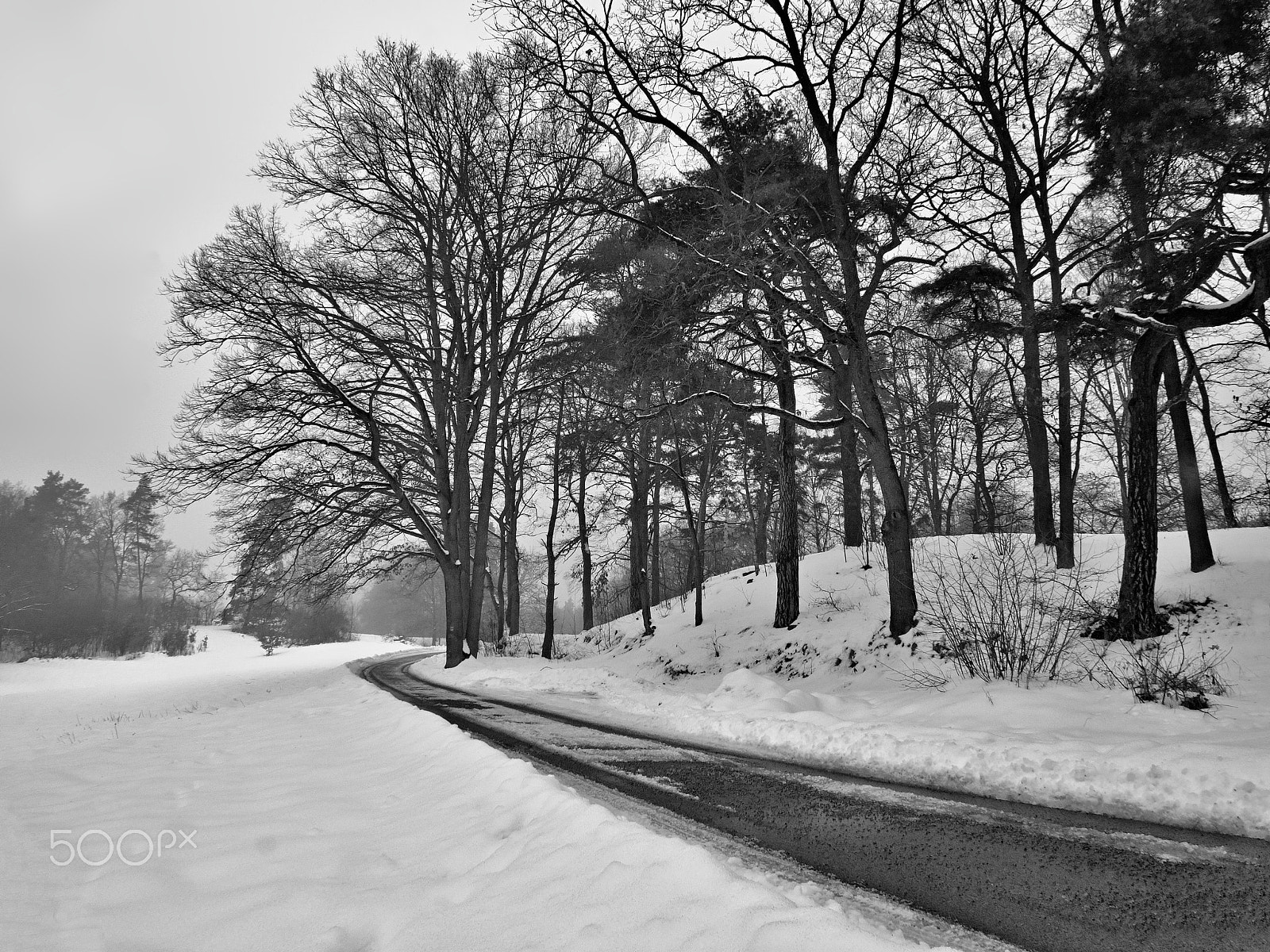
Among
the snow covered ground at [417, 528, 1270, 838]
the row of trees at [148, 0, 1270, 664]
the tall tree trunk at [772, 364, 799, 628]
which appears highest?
the row of trees at [148, 0, 1270, 664]

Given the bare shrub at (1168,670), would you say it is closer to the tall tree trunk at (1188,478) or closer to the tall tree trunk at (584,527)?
the tall tree trunk at (1188,478)

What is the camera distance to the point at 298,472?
15.2 metres

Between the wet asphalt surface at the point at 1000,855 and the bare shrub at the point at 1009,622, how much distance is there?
3893mm

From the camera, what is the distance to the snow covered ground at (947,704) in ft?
11.8

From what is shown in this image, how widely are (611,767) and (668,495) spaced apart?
892 inches

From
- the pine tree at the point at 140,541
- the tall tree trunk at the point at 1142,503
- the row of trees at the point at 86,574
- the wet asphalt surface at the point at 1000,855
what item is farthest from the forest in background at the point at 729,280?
the pine tree at the point at 140,541

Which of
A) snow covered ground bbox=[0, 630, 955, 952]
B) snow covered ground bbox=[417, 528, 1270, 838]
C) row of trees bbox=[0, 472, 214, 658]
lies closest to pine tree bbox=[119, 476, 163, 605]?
row of trees bbox=[0, 472, 214, 658]

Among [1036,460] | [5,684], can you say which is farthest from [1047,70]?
[5,684]

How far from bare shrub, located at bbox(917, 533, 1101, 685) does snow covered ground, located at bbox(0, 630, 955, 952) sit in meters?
5.85

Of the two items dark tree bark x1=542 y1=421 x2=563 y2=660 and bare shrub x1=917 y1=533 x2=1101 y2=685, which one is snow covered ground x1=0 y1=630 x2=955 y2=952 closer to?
bare shrub x1=917 y1=533 x2=1101 y2=685

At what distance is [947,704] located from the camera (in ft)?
20.8

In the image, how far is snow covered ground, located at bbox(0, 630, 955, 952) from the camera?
2143mm

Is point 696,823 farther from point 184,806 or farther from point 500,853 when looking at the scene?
point 184,806

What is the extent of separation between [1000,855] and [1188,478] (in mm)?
11319
